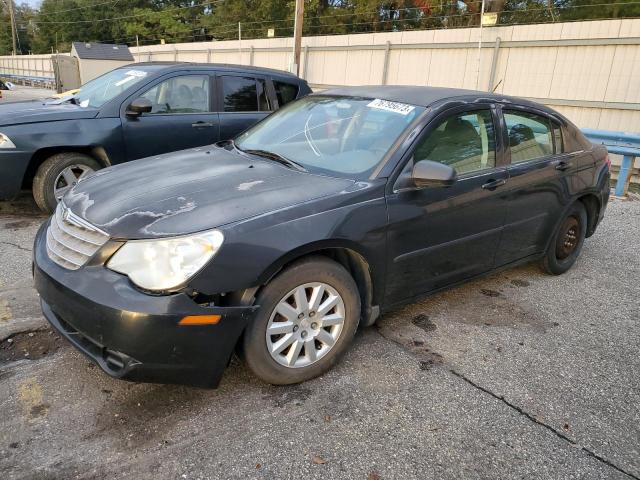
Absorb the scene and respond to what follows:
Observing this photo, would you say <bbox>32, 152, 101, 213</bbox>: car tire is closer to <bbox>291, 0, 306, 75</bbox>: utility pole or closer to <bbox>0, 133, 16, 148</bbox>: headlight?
<bbox>0, 133, 16, 148</bbox>: headlight

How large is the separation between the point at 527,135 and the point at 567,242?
1.24 m

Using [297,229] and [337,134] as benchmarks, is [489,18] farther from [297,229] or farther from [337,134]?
[297,229]

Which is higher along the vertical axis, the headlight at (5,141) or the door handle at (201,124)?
the door handle at (201,124)

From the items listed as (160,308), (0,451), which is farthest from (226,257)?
(0,451)

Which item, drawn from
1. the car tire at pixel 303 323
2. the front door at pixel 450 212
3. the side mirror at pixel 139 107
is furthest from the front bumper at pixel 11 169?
the front door at pixel 450 212

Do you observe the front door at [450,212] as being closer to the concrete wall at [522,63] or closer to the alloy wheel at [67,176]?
the alloy wheel at [67,176]

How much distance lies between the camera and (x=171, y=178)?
3.01m

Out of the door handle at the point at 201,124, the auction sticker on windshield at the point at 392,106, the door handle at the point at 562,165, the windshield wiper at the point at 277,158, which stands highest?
the auction sticker on windshield at the point at 392,106

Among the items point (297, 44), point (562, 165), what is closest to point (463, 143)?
point (562, 165)

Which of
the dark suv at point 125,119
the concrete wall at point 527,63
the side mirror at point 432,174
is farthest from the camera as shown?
the concrete wall at point 527,63

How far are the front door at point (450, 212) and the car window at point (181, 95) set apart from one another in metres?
3.52

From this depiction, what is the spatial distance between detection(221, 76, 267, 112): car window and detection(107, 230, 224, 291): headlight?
4061 mm

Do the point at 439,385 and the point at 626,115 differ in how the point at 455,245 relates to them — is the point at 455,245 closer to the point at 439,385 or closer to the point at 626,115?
the point at 439,385

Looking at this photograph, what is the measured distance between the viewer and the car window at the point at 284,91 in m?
6.48
